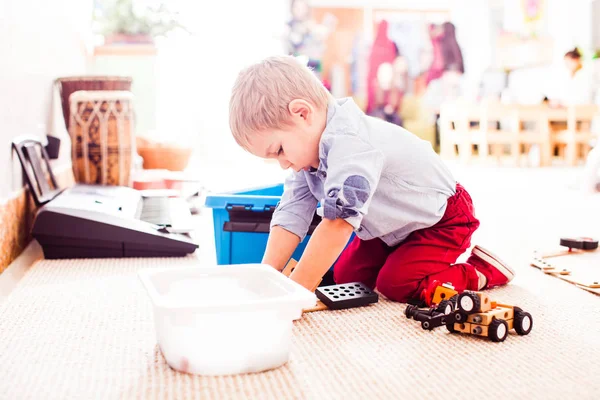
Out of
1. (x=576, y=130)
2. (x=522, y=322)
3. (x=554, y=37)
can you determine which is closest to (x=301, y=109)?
(x=522, y=322)

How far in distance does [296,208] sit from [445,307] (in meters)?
0.34

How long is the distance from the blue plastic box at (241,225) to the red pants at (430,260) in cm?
19

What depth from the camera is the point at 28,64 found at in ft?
5.54

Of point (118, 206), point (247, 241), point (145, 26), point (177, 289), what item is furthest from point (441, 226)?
point (145, 26)

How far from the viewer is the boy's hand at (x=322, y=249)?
92 centimetres

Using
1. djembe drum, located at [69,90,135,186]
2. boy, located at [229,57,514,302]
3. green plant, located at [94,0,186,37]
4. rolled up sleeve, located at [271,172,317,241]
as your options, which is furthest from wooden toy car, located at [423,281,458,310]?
green plant, located at [94,0,186,37]

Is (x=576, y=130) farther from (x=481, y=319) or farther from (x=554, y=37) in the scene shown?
(x=481, y=319)

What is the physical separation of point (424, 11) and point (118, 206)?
4.04m

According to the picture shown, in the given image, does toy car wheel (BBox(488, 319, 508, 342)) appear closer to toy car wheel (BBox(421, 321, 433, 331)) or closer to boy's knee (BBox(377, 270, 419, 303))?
toy car wheel (BBox(421, 321, 433, 331))

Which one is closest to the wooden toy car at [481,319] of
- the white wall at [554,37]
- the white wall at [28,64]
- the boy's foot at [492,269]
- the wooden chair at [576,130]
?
the boy's foot at [492,269]

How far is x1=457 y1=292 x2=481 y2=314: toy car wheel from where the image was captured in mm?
847

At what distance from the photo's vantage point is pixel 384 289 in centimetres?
109

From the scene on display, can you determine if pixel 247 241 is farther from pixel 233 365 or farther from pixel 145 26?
pixel 145 26

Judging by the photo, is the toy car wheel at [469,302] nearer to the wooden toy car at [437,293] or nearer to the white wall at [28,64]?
the wooden toy car at [437,293]
